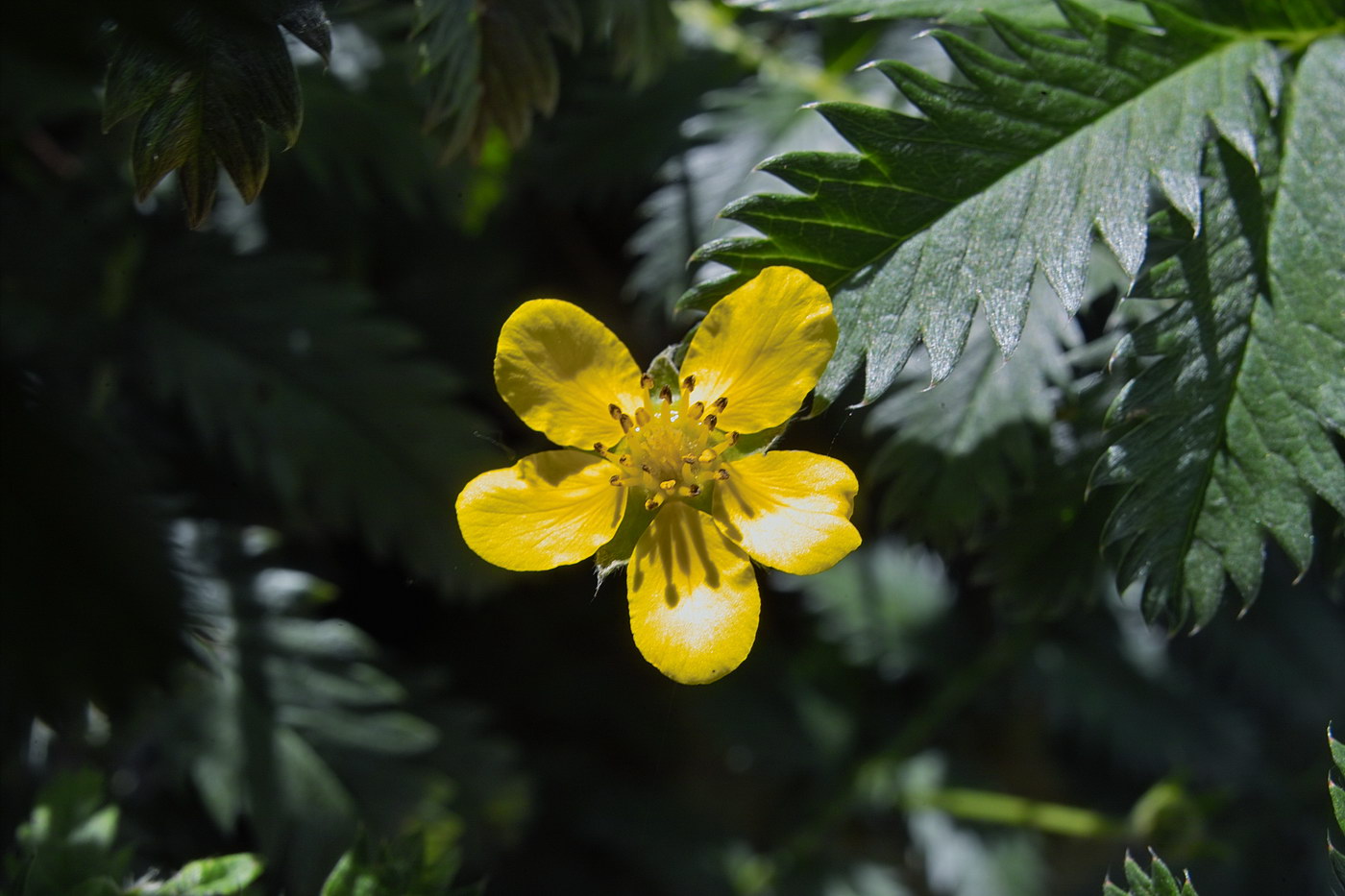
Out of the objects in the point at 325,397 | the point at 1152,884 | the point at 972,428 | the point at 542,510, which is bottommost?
the point at 1152,884

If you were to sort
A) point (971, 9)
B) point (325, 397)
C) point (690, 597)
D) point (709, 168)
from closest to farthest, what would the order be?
point (690, 597), point (971, 9), point (325, 397), point (709, 168)

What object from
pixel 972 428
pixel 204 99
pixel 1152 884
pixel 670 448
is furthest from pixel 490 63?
pixel 1152 884

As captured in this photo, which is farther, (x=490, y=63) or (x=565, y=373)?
(x=490, y=63)

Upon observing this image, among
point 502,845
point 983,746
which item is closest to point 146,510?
point 502,845

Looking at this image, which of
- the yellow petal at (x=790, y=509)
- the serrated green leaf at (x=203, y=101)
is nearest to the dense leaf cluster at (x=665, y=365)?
the serrated green leaf at (x=203, y=101)

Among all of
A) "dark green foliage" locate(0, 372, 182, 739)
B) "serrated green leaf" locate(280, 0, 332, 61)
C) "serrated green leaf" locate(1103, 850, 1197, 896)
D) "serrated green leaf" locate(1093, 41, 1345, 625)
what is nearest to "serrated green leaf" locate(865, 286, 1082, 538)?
"serrated green leaf" locate(1093, 41, 1345, 625)

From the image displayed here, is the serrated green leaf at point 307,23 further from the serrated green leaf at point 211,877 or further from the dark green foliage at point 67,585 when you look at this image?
the serrated green leaf at point 211,877

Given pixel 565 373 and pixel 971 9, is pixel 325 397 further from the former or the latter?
pixel 971 9
